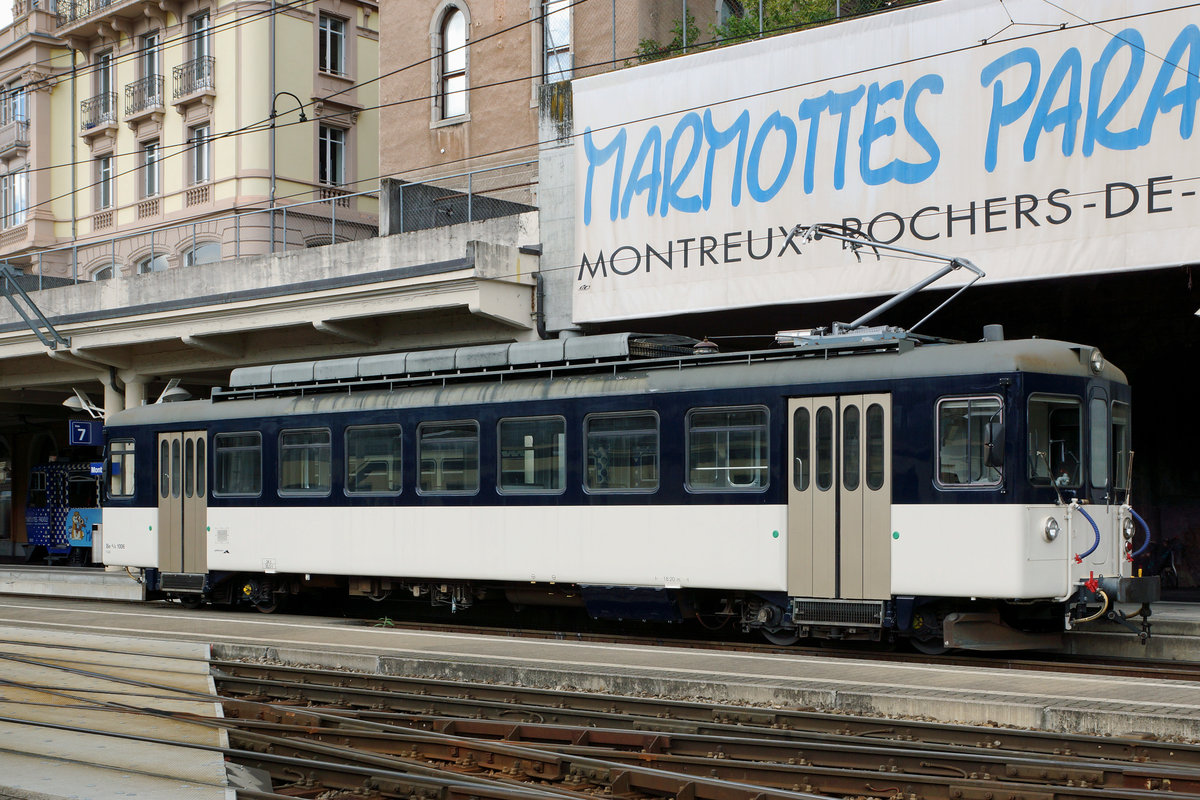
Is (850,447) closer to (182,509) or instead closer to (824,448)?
(824,448)

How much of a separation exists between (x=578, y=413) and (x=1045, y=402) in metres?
5.14

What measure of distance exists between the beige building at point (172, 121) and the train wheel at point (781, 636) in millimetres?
22848

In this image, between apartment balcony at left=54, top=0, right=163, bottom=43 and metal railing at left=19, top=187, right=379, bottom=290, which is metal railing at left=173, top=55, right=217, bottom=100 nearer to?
apartment balcony at left=54, top=0, right=163, bottom=43

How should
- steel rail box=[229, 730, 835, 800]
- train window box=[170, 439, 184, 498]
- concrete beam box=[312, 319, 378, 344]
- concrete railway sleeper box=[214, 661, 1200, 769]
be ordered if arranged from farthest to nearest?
concrete beam box=[312, 319, 378, 344]
train window box=[170, 439, 184, 498]
concrete railway sleeper box=[214, 661, 1200, 769]
steel rail box=[229, 730, 835, 800]

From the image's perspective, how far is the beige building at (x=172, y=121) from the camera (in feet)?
126

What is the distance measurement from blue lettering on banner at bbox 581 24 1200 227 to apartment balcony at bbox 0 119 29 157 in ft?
103

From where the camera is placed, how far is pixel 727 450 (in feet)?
46.0

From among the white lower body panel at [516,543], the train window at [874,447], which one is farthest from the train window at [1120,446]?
the white lower body panel at [516,543]

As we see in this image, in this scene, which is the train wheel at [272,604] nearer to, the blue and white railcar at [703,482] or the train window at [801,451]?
the blue and white railcar at [703,482]

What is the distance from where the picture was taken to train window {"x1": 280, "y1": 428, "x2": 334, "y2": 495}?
58.1 ft

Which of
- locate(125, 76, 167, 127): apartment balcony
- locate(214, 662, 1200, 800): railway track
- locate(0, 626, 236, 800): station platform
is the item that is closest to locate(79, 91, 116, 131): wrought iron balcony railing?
locate(125, 76, 167, 127): apartment balcony

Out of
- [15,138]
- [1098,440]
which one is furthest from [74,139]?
[1098,440]

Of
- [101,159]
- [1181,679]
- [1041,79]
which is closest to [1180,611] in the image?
[1181,679]

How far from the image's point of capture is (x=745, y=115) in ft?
62.8
